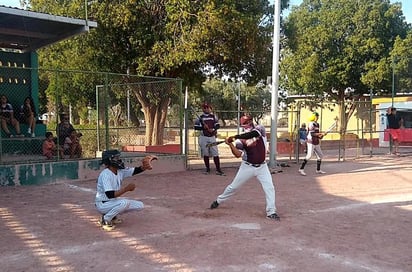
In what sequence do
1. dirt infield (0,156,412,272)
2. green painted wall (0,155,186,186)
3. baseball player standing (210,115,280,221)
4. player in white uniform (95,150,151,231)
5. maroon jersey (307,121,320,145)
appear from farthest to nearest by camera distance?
maroon jersey (307,121,320,145) < green painted wall (0,155,186,186) < baseball player standing (210,115,280,221) < player in white uniform (95,150,151,231) < dirt infield (0,156,412,272)

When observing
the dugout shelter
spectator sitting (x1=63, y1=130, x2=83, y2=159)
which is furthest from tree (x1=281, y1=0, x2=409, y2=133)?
spectator sitting (x1=63, y1=130, x2=83, y2=159)

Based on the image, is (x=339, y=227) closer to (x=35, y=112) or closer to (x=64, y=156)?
(x=64, y=156)

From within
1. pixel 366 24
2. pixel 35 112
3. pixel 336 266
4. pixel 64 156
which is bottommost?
pixel 336 266

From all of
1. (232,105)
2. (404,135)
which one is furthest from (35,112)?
(232,105)

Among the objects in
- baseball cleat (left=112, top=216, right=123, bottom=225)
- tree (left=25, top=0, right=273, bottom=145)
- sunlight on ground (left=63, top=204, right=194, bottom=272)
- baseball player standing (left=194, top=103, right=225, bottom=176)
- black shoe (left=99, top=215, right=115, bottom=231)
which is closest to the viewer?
sunlight on ground (left=63, top=204, right=194, bottom=272)

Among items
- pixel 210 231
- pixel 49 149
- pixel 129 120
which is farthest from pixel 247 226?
pixel 129 120

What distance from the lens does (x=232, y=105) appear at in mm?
58906

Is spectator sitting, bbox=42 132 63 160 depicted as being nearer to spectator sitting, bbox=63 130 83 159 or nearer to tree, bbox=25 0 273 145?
spectator sitting, bbox=63 130 83 159

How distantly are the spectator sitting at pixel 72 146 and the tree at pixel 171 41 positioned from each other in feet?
16.2

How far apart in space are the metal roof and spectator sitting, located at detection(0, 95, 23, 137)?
6.70 ft

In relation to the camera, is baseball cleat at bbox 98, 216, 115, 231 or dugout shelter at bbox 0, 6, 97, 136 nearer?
baseball cleat at bbox 98, 216, 115, 231

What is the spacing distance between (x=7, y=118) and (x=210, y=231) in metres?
8.70

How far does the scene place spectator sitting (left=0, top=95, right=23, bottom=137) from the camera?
1245 cm

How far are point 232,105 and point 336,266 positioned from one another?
2141 inches
